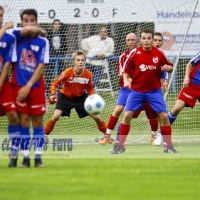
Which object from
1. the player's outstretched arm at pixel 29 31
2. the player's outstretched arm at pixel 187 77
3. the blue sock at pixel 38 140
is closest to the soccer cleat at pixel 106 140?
the player's outstretched arm at pixel 187 77

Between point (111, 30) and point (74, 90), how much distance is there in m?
2.64

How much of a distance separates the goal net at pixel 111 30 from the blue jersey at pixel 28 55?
19.5ft

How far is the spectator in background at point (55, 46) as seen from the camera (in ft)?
53.3

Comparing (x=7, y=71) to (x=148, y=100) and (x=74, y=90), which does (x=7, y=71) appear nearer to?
(x=148, y=100)

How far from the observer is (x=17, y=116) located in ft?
32.0

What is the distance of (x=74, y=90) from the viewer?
561 inches

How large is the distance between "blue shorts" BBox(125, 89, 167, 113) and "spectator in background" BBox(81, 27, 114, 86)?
4.22 metres

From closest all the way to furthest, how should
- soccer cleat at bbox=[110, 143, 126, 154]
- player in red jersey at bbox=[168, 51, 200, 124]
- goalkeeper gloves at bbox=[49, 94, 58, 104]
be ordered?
soccer cleat at bbox=[110, 143, 126, 154] → player in red jersey at bbox=[168, 51, 200, 124] → goalkeeper gloves at bbox=[49, 94, 58, 104]

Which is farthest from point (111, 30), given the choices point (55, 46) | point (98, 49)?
point (55, 46)

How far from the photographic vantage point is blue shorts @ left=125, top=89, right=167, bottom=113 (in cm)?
1207

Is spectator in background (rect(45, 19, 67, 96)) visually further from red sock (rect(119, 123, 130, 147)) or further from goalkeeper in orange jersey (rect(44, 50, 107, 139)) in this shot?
red sock (rect(119, 123, 130, 147))

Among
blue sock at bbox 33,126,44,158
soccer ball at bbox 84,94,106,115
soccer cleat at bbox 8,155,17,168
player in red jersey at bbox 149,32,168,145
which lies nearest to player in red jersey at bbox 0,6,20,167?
blue sock at bbox 33,126,44,158

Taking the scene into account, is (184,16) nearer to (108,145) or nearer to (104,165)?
(108,145)

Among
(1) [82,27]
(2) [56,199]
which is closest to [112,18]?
(1) [82,27]
